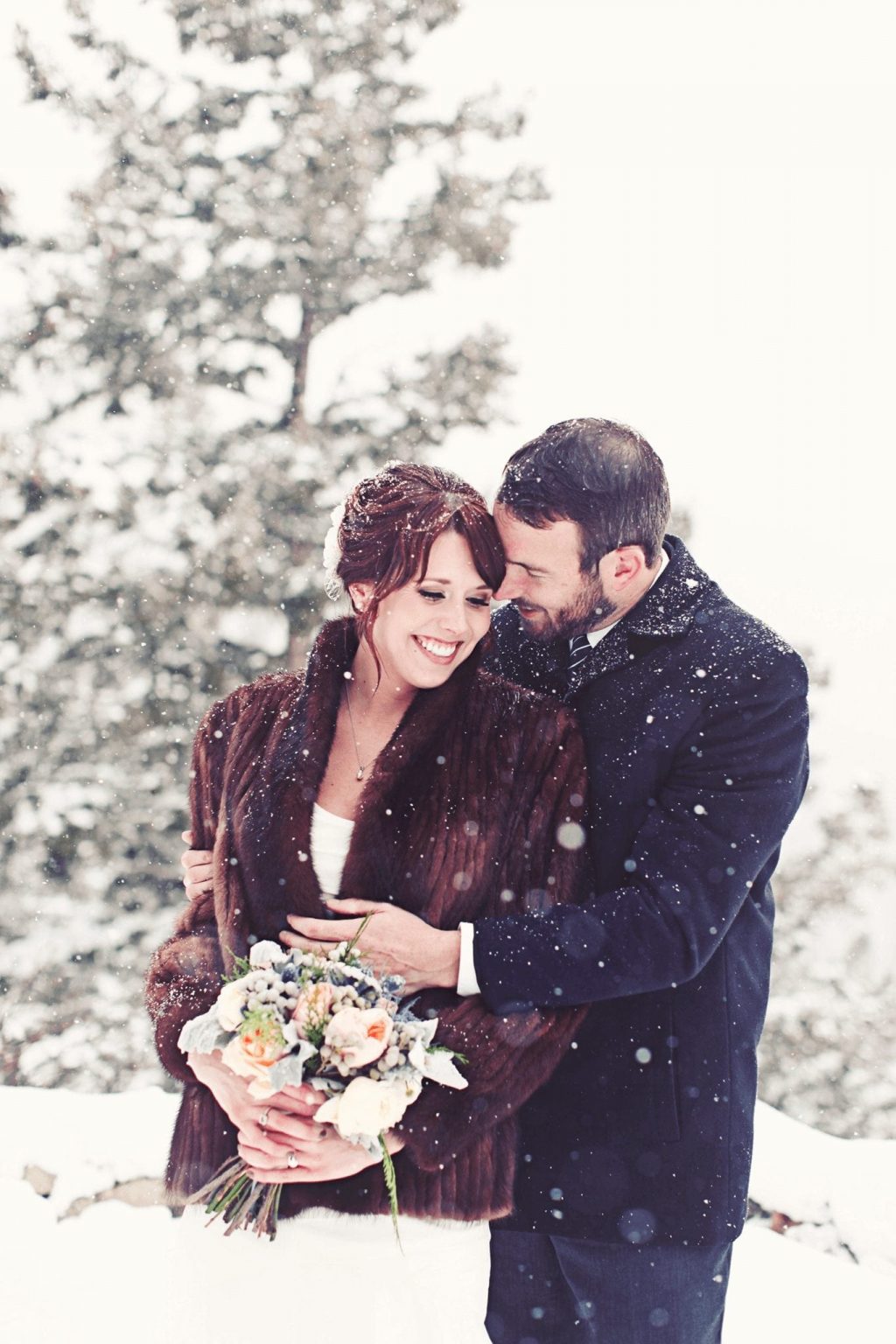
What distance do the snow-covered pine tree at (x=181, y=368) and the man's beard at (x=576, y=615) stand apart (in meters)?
4.48

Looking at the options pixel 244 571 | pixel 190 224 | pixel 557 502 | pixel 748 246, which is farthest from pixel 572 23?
pixel 557 502

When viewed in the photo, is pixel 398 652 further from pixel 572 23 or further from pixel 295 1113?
pixel 572 23

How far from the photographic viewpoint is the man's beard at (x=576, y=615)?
2.79 meters

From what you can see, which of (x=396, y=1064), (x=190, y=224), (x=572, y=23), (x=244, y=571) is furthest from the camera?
(x=572, y=23)

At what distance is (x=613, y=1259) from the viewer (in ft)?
8.68

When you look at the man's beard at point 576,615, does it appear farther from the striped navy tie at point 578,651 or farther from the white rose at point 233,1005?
the white rose at point 233,1005

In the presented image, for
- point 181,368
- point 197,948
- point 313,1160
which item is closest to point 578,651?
point 197,948

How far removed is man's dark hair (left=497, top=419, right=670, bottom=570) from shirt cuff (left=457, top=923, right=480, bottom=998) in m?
0.96

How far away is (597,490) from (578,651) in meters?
0.43

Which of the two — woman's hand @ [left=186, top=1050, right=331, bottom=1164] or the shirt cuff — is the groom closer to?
the shirt cuff

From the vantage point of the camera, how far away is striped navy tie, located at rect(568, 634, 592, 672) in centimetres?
288

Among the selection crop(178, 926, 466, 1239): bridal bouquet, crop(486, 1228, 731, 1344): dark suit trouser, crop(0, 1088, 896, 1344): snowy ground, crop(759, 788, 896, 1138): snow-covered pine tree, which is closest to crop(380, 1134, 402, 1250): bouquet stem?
crop(178, 926, 466, 1239): bridal bouquet

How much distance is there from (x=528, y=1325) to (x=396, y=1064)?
3.64ft

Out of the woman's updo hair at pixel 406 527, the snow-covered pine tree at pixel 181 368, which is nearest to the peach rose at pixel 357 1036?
the woman's updo hair at pixel 406 527
